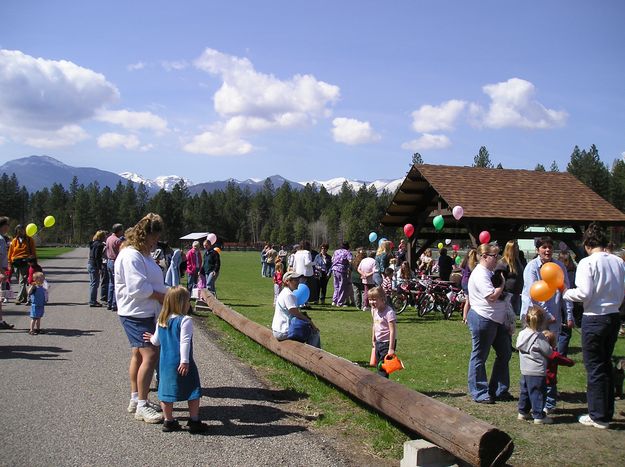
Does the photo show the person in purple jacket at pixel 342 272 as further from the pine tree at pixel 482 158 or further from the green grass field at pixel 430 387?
the pine tree at pixel 482 158

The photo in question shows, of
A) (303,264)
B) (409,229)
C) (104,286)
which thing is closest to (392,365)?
(303,264)

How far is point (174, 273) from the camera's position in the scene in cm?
1320

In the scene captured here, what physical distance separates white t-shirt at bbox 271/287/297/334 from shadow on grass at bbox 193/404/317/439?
5.25 ft

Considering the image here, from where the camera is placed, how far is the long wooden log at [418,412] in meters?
3.88

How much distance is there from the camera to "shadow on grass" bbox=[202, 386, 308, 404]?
6.22 metres

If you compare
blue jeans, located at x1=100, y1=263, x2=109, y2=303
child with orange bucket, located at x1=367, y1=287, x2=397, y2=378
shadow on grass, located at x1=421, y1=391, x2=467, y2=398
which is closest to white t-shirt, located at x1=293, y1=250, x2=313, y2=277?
blue jeans, located at x1=100, y1=263, x2=109, y2=303

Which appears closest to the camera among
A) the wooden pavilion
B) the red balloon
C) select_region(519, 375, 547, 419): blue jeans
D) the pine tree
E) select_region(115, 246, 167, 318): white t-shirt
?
select_region(115, 246, 167, 318): white t-shirt

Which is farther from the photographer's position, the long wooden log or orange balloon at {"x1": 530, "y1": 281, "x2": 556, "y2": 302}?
orange balloon at {"x1": 530, "y1": 281, "x2": 556, "y2": 302}

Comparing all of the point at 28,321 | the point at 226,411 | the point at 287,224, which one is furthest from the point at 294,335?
the point at 287,224

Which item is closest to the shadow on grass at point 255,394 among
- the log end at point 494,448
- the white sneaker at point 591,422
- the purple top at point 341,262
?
the log end at point 494,448

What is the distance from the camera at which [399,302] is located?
15.2 m

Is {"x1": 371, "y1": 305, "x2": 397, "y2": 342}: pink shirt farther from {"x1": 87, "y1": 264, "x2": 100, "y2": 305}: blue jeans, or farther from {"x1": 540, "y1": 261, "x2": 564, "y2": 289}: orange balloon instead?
{"x1": 87, "y1": 264, "x2": 100, "y2": 305}: blue jeans

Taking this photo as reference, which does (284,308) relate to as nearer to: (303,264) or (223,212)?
(303,264)

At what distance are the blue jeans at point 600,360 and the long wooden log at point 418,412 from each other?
1850mm
